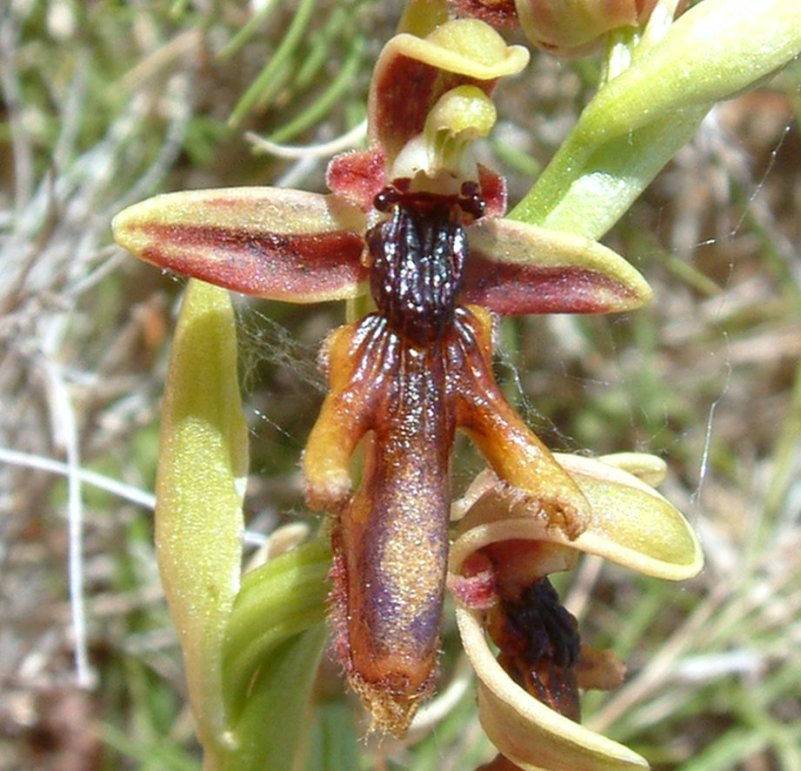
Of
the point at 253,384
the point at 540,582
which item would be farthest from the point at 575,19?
the point at 253,384

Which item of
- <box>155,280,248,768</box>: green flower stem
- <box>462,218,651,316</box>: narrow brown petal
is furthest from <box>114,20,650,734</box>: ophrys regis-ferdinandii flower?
<box>155,280,248,768</box>: green flower stem

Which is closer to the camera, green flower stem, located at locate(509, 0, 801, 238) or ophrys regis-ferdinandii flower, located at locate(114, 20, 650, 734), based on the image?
ophrys regis-ferdinandii flower, located at locate(114, 20, 650, 734)

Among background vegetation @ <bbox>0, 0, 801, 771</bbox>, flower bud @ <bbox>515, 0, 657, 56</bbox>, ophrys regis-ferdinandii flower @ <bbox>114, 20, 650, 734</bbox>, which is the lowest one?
background vegetation @ <bbox>0, 0, 801, 771</bbox>

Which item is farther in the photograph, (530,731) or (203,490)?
(203,490)

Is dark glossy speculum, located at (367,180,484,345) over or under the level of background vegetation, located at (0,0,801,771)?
over

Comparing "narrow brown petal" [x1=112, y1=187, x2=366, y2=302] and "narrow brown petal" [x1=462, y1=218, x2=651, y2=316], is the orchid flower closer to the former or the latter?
"narrow brown petal" [x1=462, y1=218, x2=651, y2=316]

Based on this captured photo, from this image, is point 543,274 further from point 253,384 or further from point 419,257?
point 253,384

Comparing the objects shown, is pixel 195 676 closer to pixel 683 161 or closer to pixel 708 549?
pixel 708 549
